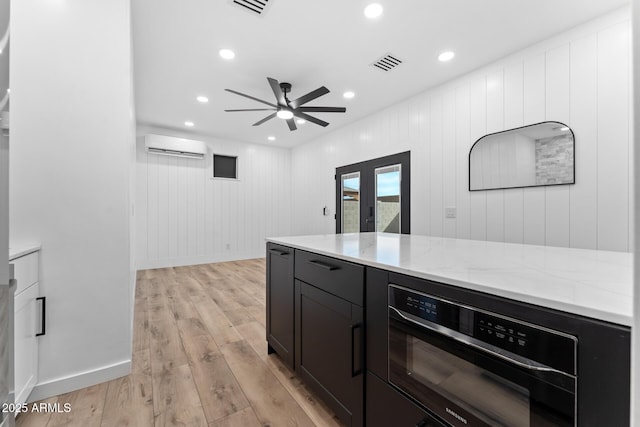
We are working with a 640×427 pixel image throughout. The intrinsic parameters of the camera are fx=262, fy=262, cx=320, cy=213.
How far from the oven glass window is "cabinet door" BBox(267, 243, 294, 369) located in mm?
952

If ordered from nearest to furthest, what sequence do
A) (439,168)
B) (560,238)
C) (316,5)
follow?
(316,5), (560,238), (439,168)

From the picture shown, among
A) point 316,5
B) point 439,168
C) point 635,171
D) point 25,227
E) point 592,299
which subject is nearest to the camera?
point 635,171

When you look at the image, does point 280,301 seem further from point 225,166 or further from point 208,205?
point 225,166

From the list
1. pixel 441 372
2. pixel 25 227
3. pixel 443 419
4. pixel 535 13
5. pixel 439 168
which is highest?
pixel 535 13

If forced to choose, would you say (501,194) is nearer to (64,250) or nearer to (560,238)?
(560,238)

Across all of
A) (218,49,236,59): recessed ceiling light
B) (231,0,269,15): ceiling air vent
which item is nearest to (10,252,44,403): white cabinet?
(231,0,269,15): ceiling air vent

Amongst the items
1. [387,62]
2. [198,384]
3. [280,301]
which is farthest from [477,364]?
[387,62]

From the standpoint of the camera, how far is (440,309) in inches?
33.4

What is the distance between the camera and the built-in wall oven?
61 cm

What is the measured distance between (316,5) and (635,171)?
2.49 metres

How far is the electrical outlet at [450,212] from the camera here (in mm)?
3348

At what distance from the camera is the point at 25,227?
152 centimetres

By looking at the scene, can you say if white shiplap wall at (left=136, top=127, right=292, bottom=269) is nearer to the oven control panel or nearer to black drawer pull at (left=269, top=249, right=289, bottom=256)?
black drawer pull at (left=269, top=249, right=289, bottom=256)

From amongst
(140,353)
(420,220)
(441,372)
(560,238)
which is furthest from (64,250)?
(560,238)
